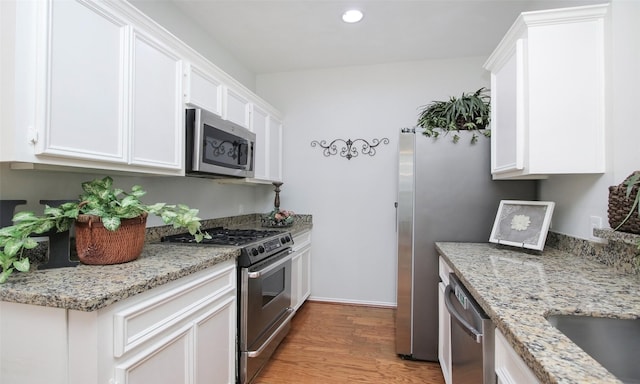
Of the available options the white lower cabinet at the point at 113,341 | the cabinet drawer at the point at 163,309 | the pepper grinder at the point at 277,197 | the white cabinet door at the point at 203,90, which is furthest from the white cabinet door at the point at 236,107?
the white lower cabinet at the point at 113,341

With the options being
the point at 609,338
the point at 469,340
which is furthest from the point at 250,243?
the point at 609,338

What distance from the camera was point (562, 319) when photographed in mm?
905

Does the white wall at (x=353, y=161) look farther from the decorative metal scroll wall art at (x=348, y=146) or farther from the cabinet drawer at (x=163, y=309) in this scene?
the cabinet drawer at (x=163, y=309)

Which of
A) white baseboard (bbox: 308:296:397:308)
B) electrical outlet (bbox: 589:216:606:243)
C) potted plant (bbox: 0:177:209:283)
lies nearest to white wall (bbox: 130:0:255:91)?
potted plant (bbox: 0:177:209:283)

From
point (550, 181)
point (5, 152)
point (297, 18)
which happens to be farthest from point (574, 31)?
point (5, 152)

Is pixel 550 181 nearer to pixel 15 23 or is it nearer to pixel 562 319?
pixel 562 319

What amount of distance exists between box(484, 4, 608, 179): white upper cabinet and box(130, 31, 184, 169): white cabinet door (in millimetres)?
1884

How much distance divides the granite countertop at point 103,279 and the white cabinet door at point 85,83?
1.52ft

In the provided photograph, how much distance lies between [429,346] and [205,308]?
63.0 inches

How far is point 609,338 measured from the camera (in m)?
0.91

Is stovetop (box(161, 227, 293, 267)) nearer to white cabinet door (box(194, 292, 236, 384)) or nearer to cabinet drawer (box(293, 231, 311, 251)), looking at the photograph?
white cabinet door (box(194, 292, 236, 384))

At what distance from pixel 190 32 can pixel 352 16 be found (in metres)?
1.32

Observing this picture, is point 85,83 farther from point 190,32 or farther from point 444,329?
point 444,329

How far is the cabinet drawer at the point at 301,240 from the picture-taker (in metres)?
2.77
